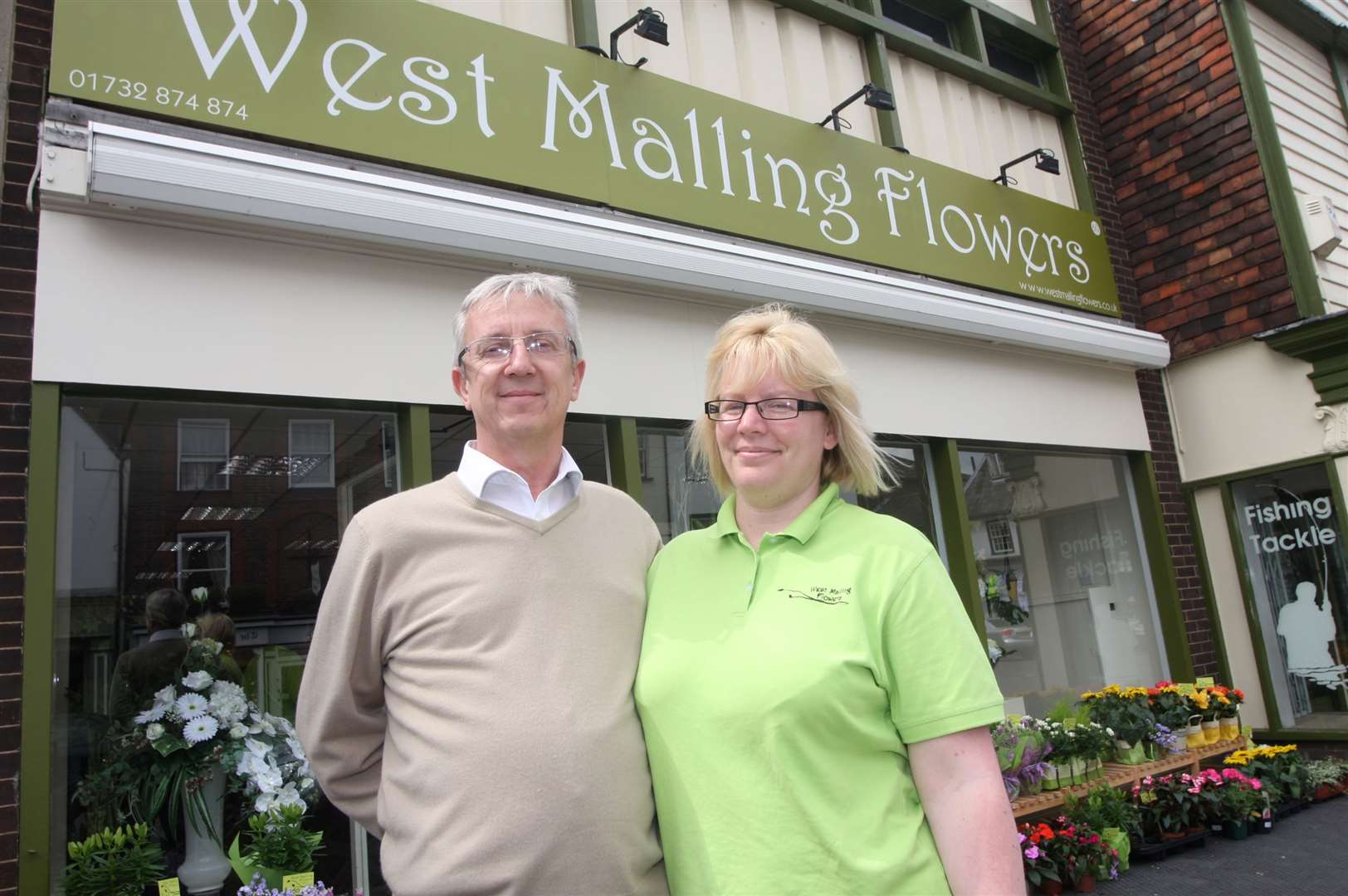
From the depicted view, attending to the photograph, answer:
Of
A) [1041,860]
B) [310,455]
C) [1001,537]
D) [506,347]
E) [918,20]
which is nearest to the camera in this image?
[506,347]

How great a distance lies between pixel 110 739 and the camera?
3166 millimetres

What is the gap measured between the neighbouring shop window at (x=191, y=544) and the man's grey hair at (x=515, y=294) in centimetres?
182

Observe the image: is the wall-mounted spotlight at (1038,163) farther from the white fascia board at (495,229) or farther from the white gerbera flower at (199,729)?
the white gerbera flower at (199,729)

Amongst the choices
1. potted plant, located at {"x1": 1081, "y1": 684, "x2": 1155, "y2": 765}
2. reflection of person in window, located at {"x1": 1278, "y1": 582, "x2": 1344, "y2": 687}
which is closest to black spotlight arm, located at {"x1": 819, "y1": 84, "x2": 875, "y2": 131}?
potted plant, located at {"x1": 1081, "y1": 684, "x2": 1155, "y2": 765}

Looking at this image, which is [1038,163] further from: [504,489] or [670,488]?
[504,489]

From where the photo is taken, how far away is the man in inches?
62.2

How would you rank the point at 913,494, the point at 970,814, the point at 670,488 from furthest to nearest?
the point at 913,494, the point at 670,488, the point at 970,814

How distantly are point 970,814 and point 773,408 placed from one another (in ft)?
2.57

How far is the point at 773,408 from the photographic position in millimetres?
1824

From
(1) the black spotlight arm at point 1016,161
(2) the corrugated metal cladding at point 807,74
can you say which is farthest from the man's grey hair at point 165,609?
(1) the black spotlight arm at point 1016,161

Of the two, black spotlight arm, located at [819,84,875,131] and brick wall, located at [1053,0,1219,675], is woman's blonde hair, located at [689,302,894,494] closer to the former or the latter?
black spotlight arm, located at [819,84,875,131]

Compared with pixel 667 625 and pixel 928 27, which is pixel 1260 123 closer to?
pixel 928 27

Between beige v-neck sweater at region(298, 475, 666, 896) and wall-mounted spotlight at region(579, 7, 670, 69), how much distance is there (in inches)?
137

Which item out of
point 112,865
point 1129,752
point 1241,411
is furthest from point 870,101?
point 112,865
